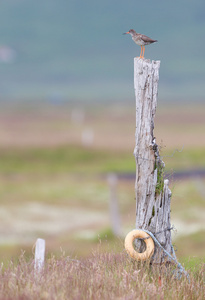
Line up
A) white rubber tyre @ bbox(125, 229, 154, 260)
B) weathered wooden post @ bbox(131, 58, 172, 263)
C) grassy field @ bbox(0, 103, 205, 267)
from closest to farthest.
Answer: white rubber tyre @ bbox(125, 229, 154, 260)
weathered wooden post @ bbox(131, 58, 172, 263)
grassy field @ bbox(0, 103, 205, 267)

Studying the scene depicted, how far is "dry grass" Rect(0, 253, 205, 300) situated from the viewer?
9.65m

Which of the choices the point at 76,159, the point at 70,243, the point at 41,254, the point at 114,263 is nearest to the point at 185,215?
the point at 70,243

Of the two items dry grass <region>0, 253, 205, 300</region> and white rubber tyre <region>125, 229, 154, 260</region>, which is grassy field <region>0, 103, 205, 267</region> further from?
dry grass <region>0, 253, 205, 300</region>

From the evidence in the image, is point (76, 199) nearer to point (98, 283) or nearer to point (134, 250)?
point (134, 250)

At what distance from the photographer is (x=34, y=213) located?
41375mm

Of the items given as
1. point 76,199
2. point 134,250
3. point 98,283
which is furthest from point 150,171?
point 76,199

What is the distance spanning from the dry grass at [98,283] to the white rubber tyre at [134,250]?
157mm

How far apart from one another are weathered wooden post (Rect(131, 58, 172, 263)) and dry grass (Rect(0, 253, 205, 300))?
747 mm

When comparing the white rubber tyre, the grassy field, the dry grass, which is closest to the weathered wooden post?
the white rubber tyre

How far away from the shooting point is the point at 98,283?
1016 centimetres

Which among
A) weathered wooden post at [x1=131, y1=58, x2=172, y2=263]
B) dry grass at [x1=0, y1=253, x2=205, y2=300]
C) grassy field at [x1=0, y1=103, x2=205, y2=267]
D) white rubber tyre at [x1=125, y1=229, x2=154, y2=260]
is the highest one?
grassy field at [x1=0, y1=103, x2=205, y2=267]

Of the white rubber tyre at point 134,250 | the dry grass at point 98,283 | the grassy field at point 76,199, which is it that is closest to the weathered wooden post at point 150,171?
the white rubber tyre at point 134,250

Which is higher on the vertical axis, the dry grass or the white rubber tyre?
the white rubber tyre

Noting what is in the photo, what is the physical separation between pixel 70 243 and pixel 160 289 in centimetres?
2098
